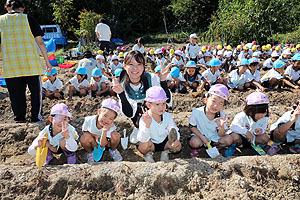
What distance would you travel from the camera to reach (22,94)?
3.47 meters

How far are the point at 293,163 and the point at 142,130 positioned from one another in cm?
162

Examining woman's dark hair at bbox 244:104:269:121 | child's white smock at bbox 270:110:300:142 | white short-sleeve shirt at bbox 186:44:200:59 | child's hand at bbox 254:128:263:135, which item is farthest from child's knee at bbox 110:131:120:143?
white short-sleeve shirt at bbox 186:44:200:59

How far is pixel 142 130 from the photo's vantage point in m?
2.50

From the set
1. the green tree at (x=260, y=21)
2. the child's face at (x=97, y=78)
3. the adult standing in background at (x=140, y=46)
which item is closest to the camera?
the child's face at (x=97, y=78)

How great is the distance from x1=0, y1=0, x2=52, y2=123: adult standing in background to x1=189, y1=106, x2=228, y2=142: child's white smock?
244cm

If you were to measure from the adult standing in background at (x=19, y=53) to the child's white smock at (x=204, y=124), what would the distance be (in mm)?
2438

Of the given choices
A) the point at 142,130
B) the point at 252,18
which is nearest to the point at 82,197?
the point at 142,130

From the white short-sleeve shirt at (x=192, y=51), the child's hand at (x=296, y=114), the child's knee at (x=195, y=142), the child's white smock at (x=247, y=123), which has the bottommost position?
the child's knee at (x=195, y=142)

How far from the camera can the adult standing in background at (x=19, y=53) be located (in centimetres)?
328

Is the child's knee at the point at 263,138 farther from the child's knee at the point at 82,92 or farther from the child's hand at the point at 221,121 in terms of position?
the child's knee at the point at 82,92

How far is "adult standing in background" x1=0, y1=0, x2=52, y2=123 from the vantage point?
3.28 m

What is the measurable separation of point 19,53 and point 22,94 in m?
0.62

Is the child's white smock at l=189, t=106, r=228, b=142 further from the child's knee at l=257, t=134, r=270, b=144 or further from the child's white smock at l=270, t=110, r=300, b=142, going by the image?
the child's white smock at l=270, t=110, r=300, b=142

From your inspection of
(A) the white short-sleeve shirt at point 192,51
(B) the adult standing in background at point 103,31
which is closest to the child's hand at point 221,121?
(A) the white short-sleeve shirt at point 192,51
